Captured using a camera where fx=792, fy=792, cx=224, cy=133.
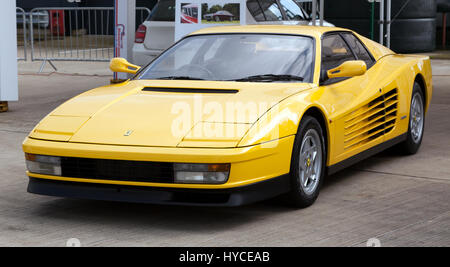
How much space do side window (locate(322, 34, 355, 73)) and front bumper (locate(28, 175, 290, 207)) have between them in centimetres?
142

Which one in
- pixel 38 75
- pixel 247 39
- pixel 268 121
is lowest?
pixel 38 75

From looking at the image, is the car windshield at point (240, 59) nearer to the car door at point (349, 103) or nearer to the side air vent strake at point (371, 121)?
the car door at point (349, 103)

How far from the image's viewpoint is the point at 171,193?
4699 mm

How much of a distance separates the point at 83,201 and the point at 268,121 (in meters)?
1.50

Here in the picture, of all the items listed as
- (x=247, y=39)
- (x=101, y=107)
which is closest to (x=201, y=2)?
(x=247, y=39)

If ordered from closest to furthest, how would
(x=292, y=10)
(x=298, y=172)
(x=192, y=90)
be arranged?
(x=298, y=172), (x=192, y=90), (x=292, y=10)

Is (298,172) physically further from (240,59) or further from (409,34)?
(409,34)

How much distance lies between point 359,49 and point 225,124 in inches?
90.2

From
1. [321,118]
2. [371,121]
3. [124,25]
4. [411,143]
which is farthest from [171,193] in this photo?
[124,25]

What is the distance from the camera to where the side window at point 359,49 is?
6630 mm

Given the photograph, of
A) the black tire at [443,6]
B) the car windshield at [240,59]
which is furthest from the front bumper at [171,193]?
the black tire at [443,6]

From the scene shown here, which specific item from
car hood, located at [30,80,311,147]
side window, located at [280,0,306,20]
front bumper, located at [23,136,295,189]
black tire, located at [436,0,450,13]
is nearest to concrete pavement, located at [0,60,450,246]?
front bumper, located at [23,136,295,189]
